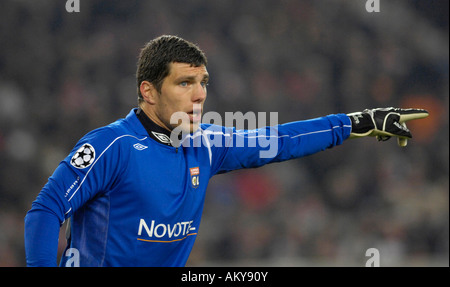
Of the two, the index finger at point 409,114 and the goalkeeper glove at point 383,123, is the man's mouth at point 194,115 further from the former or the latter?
the index finger at point 409,114

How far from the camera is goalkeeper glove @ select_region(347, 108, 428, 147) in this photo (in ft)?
11.1

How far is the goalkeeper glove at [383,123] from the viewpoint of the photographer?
3398 millimetres

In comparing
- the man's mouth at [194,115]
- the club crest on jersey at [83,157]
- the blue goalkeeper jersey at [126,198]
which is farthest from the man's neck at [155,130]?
the club crest on jersey at [83,157]

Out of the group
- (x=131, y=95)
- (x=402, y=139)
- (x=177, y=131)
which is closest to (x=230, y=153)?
(x=177, y=131)

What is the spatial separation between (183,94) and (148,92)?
208 mm

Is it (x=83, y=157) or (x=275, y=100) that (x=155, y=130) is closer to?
(x=83, y=157)

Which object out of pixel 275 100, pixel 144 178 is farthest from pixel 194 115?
pixel 275 100

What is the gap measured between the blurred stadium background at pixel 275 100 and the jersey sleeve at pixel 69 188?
434 cm

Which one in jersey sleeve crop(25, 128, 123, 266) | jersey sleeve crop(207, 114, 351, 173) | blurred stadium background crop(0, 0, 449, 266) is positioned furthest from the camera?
blurred stadium background crop(0, 0, 449, 266)

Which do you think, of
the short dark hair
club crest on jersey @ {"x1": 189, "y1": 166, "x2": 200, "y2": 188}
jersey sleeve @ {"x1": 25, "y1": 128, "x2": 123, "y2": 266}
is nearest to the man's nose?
the short dark hair

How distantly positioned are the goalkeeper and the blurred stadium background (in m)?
4.14

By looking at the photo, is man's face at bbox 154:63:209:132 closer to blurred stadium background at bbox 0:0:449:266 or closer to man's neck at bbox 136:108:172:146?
man's neck at bbox 136:108:172:146

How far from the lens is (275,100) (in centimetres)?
929
